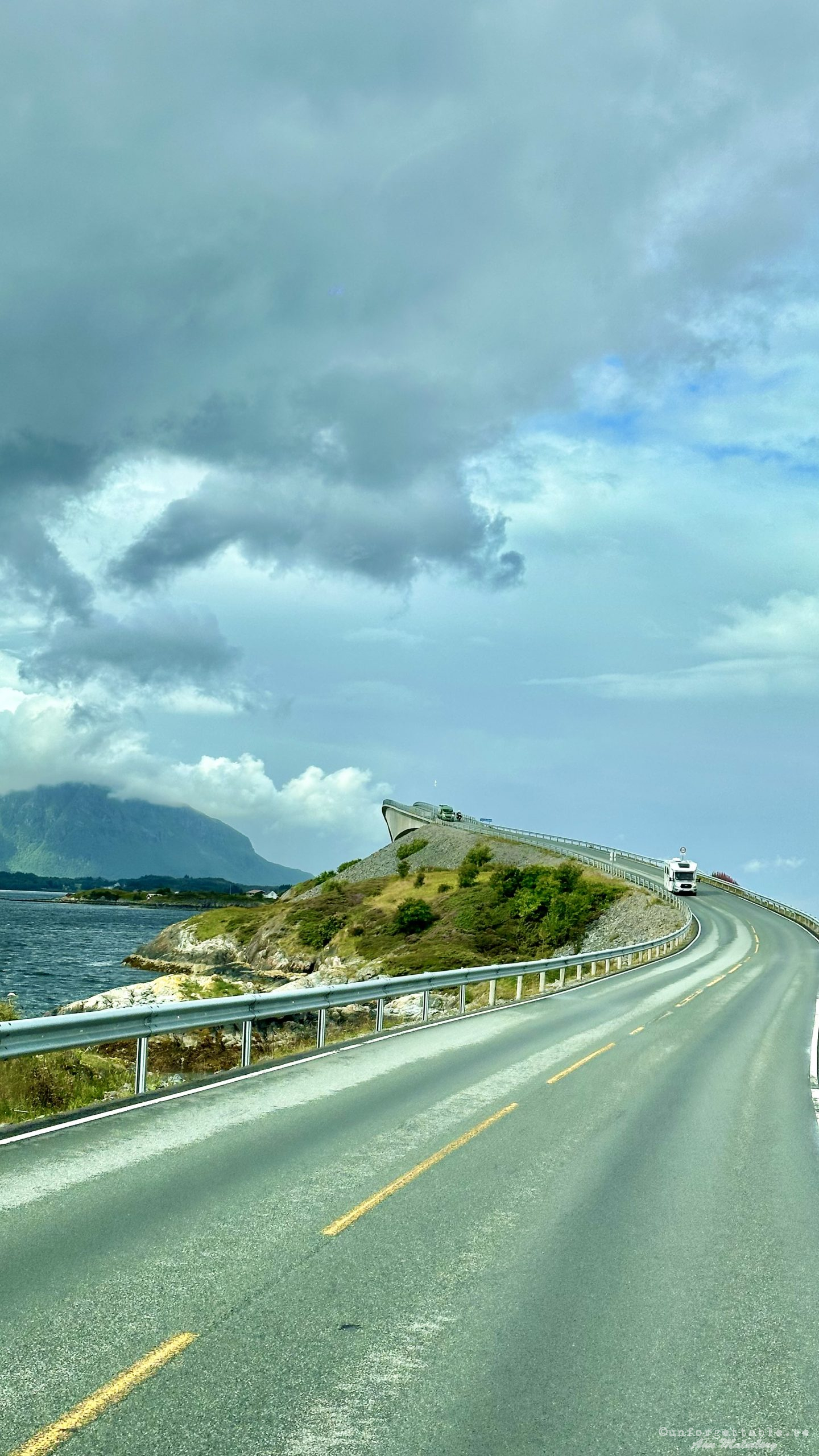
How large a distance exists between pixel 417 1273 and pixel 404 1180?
2.26 meters

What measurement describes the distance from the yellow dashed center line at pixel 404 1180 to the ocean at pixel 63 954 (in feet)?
89.2

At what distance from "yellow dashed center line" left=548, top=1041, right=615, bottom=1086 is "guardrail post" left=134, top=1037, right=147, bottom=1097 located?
17.7 feet

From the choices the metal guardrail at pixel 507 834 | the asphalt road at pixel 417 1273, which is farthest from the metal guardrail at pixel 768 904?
the asphalt road at pixel 417 1273

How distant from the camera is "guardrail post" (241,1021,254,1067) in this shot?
1493 cm

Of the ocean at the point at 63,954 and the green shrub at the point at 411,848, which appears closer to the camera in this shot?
the ocean at the point at 63,954

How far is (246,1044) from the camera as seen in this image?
15.0 m

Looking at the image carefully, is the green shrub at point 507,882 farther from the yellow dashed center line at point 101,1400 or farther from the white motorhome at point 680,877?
the yellow dashed center line at point 101,1400

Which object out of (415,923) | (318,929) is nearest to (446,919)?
(415,923)

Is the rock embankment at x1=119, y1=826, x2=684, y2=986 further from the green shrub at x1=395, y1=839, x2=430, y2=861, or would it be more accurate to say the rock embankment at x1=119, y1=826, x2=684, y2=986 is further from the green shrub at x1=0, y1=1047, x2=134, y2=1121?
the green shrub at x1=0, y1=1047, x2=134, y2=1121

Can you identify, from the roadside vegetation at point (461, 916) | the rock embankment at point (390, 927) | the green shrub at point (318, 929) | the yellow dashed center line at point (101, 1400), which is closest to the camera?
the yellow dashed center line at point (101, 1400)

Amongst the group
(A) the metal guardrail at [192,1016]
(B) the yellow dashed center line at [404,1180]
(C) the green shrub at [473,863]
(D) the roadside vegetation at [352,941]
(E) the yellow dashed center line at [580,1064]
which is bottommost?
(D) the roadside vegetation at [352,941]

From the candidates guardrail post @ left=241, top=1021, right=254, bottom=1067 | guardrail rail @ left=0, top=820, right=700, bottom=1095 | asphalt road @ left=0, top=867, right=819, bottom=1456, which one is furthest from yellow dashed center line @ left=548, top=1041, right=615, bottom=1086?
guardrail post @ left=241, top=1021, right=254, bottom=1067

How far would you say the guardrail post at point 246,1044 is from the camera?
14930mm

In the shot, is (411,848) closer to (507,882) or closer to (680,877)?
(507,882)
